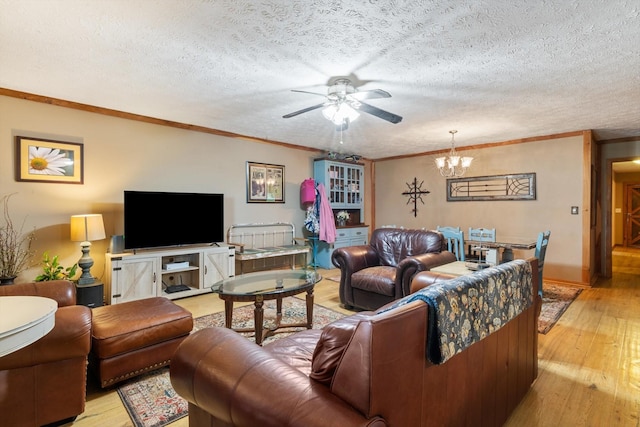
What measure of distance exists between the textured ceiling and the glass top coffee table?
1822 millimetres

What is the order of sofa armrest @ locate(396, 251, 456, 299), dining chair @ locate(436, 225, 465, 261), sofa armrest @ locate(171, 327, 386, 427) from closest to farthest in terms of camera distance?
sofa armrest @ locate(171, 327, 386, 427)
sofa armrest @ locate(396, 251, 456, 299)
dining chair @ locate(436, 225, 465, 261)

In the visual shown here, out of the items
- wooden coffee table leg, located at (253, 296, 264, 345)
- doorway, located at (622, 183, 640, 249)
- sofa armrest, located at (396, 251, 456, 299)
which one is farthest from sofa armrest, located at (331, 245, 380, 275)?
doorway, located at (622, 183, 640, 249)

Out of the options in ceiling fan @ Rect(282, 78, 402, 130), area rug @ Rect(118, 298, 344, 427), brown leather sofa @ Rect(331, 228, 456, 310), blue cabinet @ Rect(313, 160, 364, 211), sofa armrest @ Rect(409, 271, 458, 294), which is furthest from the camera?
blue cabinet @ Rect(313, 160, 364, 211)

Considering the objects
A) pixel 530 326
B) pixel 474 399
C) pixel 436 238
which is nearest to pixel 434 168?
pixel 436 238

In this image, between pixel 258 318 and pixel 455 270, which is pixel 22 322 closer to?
pixel 258 318

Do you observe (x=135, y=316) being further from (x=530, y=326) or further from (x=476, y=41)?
(x=476, y=41)

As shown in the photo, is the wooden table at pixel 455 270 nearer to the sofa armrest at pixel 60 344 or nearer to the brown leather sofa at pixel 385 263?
the brown leather sofa at pixel 385 263

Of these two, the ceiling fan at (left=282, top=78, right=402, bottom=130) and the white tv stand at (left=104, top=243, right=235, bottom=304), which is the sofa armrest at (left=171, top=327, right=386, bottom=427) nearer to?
the ceiling fan at (left=282, top=78, right=402, bottom=130)

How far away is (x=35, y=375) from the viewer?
1661 mm

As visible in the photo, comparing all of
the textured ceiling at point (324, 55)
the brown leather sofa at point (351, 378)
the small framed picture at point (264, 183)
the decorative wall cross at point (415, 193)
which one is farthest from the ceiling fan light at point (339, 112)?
the decorative wall cross at point (415, 193)

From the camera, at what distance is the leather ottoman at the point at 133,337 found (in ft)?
6.53

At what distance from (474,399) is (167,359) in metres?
1.96

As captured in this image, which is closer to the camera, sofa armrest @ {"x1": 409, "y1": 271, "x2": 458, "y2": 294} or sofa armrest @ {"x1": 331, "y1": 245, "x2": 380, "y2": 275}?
sofa armrest @ {"x1": 409, "y1": 271, "x2": 458, "y2": 294}

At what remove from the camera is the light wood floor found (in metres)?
1.84
